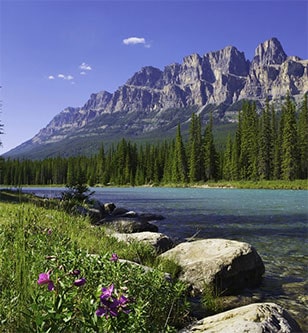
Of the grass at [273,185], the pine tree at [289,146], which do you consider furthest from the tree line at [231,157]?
the grass at [273,185]

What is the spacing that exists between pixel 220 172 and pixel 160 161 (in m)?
22.4

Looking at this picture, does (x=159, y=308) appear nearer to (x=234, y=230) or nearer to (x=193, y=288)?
(x=193, y=288)

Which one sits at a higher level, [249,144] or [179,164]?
[249,144]

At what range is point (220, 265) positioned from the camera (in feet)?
24.7

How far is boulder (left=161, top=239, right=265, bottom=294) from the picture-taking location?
734cm

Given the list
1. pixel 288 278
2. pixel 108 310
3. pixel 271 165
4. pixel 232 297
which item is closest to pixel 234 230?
pixel 288 278

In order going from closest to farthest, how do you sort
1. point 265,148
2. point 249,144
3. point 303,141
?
point 303,141 → point 265,148 → point 249,144

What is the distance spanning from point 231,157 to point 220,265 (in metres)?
76.7

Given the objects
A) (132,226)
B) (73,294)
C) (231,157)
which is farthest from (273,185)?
(73,294)

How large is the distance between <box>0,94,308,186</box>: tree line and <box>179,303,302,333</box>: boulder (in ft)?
177

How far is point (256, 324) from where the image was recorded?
12.6ft

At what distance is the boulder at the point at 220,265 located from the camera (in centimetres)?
734

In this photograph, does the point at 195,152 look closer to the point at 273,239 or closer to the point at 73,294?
the point at 273,239

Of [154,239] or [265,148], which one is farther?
[265,148]
